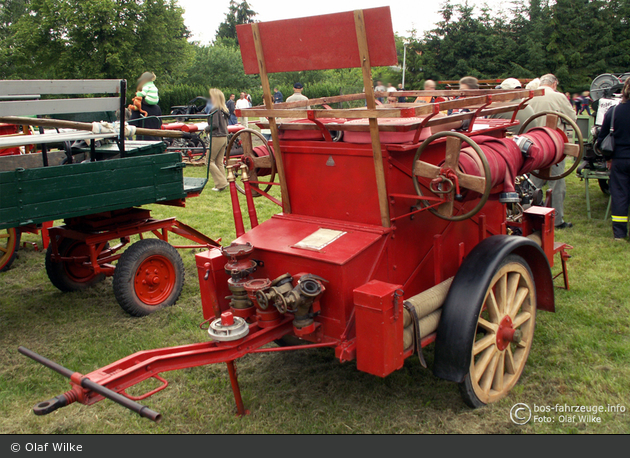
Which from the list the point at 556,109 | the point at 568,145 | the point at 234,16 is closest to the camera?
the point at 568,145

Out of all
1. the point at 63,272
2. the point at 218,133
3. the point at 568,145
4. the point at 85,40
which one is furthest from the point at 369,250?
the point at 85,40

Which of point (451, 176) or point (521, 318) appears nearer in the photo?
point (451, 176)

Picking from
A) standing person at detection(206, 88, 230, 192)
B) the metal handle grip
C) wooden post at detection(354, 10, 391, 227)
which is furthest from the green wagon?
standing person at detection(206, 88, 230, 192)

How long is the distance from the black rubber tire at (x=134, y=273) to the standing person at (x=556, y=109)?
15.4 feet

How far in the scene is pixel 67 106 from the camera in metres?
3.98

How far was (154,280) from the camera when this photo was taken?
470cm

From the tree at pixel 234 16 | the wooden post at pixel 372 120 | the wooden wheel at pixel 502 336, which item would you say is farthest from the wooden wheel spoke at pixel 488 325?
the tree at pixel 234 16

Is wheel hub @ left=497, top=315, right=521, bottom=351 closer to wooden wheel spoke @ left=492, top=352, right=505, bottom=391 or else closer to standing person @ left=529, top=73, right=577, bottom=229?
wooden wheel spoke @ left=492, top=352, right=505, bottom=391

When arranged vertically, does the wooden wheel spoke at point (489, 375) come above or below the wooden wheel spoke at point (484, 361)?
below

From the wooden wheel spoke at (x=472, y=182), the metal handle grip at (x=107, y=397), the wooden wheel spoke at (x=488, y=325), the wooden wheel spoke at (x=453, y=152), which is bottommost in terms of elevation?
the wooden wheel spoke at (x=488, y=325)

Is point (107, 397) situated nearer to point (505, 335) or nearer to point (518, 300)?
point (505, 335)

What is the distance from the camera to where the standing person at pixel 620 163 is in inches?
229

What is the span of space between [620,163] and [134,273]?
5414 millimetres

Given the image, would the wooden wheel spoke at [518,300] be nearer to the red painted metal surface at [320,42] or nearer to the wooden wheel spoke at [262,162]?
the red painted metal surface at [320,42]
